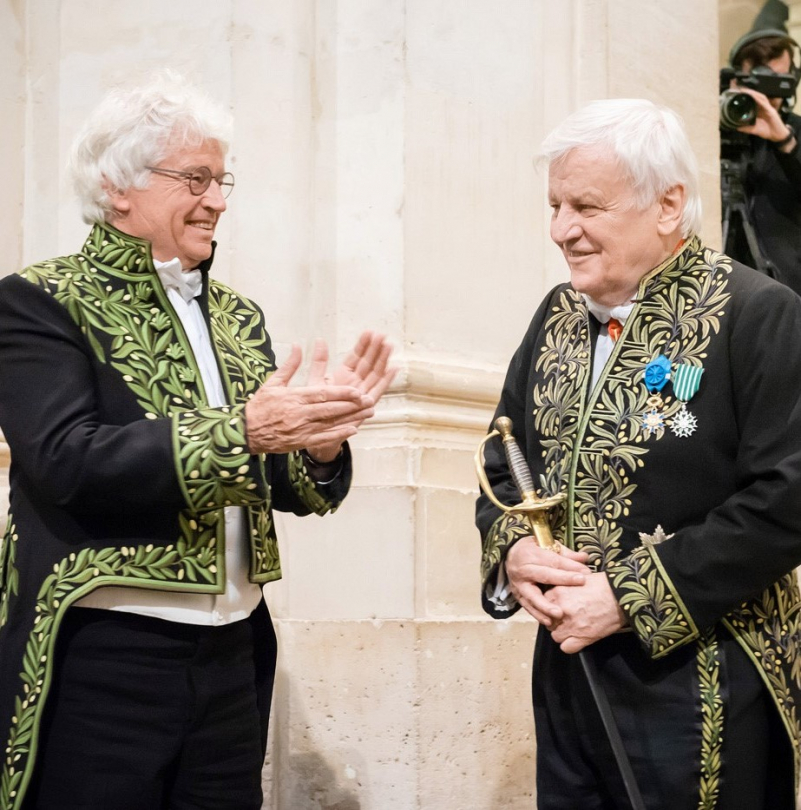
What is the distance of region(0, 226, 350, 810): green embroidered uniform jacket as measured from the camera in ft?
8.11

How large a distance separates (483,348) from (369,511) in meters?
0.69

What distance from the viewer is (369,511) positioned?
13.3 ft

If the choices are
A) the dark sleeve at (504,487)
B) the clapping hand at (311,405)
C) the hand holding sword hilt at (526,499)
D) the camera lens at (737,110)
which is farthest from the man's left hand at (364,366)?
the camera lens at (737,110)

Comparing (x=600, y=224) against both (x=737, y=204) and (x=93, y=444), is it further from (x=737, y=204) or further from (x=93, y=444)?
(x=737, y=204)

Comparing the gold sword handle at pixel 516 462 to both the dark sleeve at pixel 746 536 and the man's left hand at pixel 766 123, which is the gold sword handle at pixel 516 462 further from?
the man's left hand at pixel 766 123

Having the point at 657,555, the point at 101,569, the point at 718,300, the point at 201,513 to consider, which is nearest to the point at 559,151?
the point at 718,300

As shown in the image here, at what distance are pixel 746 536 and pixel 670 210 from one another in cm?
68

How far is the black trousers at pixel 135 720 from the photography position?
2.52m

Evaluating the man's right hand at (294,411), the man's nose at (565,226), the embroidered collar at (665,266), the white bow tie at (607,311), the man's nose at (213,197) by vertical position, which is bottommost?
the man's right hand at (294,411)

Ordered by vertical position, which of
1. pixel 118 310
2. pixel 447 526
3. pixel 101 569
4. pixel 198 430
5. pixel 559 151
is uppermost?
pixel 559 151

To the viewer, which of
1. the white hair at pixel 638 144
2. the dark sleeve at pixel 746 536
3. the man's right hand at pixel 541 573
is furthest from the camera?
the white hair at pixel 638 144

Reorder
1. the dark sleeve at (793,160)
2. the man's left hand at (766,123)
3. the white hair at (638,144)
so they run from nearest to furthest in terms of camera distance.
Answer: the white hair at (638,144), the man's left hand at (766,123), the dark sleeve at (793,160)

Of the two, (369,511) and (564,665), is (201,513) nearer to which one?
(564,665)

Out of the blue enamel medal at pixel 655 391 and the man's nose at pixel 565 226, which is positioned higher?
the man's nose at pixel 565 226
